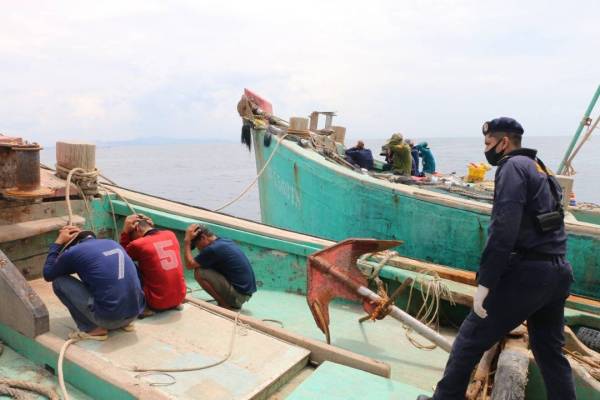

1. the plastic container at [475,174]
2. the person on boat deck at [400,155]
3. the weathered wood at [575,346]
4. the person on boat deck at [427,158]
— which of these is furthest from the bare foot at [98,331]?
the person on boat deck at [427,158]

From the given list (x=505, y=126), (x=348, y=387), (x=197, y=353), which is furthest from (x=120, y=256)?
(x=505, y=126)

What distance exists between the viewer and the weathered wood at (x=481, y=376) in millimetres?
2966

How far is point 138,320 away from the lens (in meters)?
3.77

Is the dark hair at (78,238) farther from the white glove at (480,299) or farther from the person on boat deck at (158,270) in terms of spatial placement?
the white glove at (480,299)

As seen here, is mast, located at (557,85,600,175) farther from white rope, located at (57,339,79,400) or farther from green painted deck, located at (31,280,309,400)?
white rope, located at (57,339,79,400)

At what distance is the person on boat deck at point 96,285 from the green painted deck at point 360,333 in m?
1.68

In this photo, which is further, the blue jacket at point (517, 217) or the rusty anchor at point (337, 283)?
the rusty anchor at point (337, 283)

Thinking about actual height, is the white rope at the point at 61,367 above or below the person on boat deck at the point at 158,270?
below

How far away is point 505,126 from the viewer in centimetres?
288

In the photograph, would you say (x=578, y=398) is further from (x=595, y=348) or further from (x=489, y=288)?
(x=595, y=348)

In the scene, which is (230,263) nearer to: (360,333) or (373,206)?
(360,333)

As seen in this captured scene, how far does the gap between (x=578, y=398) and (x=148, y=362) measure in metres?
2.81

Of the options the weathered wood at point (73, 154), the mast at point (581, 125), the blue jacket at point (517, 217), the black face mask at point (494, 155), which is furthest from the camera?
the mast at point (581, 125)

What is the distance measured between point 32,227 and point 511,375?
3.95 meters
